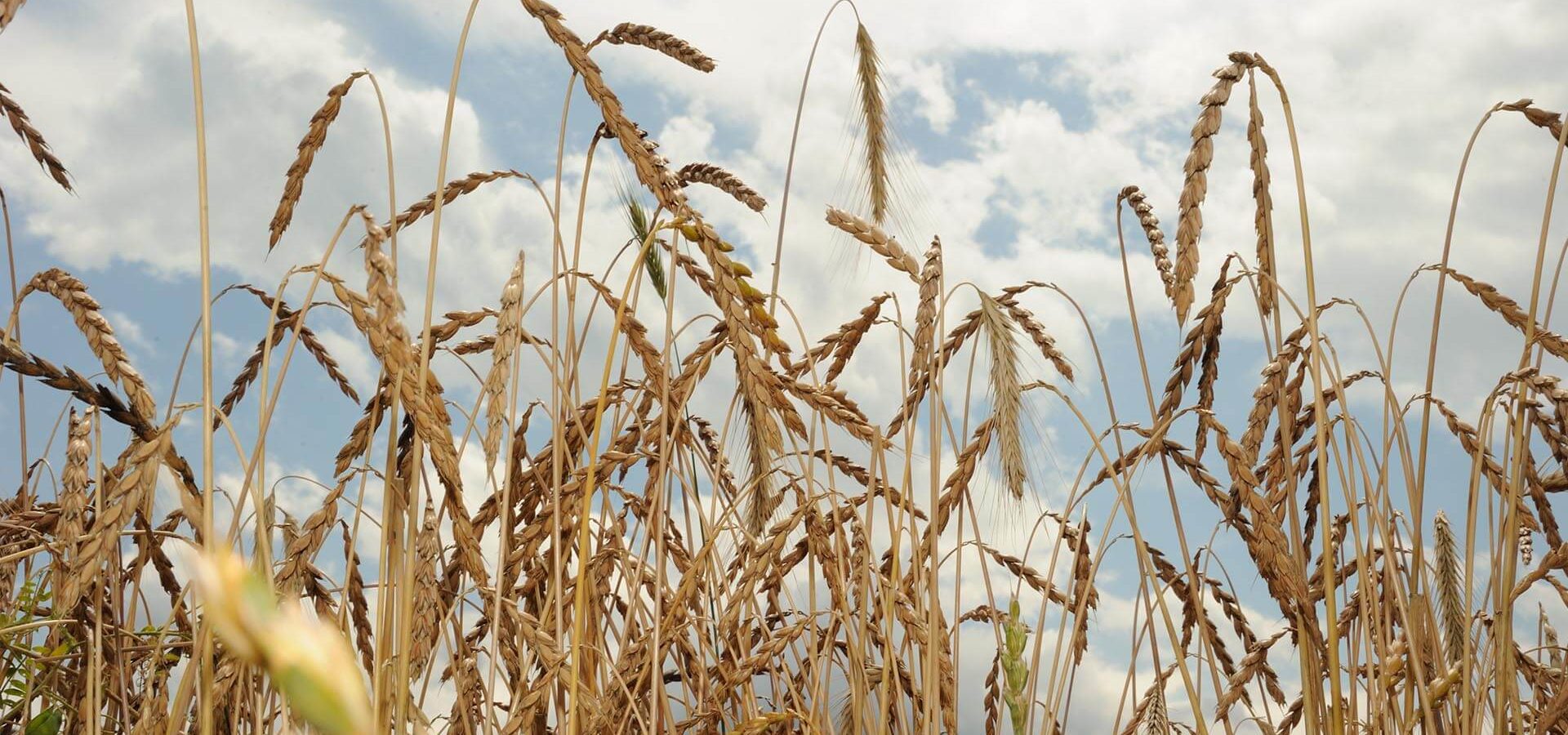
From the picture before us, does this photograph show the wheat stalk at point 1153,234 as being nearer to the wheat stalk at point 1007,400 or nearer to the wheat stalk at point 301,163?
the wheat stalk at point 1007,400

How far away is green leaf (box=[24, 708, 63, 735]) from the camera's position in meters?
1.60

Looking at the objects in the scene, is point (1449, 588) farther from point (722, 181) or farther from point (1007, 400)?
point (722, 181)

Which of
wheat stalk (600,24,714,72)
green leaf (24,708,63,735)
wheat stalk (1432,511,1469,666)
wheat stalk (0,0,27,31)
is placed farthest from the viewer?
wheat stalk (1432,511,1469,666)

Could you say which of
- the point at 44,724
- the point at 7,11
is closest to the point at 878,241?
the point at 7,11

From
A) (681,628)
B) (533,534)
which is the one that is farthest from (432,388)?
(681,628)

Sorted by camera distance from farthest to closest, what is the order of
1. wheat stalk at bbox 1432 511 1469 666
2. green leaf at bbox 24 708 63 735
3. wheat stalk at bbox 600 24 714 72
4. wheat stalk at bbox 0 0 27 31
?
wheat stalk at bbox 1432 511 1469 666 → wheat stalk at bbox 600 24 714 72 → green leaf at bbox 24 708 63 735 → wheat stalk at bbox 0 0 27 31

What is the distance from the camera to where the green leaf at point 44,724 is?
1601 mm

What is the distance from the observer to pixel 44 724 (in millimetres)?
1615

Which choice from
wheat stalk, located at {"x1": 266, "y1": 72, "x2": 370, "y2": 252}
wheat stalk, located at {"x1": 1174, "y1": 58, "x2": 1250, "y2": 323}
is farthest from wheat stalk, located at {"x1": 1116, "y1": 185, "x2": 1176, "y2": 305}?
wheat stalk, located at {"x1": 266, "y1": 72, "x2": 370, "y2": 252}

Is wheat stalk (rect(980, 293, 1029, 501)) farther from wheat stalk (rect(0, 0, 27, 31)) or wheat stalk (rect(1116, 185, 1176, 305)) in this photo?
wheat stalk (rect(0, 0, 27, 31))

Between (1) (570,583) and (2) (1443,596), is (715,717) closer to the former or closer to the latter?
(1) (570,583)

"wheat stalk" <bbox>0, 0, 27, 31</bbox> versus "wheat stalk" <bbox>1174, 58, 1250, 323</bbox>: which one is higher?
"wheat stalk" <bbox>1174, 58, 1250, 323</bbox>

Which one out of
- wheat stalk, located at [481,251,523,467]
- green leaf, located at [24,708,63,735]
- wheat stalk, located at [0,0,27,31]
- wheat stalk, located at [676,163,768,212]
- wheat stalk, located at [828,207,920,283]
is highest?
wheat stalk, located at [676,163,768,212]

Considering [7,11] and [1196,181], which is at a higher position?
[1196,181]
